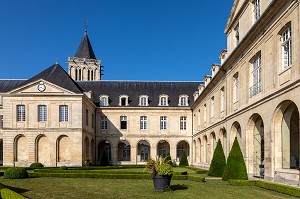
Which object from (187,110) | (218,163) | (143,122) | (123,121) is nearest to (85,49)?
(123,121)

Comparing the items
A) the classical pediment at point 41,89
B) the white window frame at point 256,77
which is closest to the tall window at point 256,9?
the white window frame at point 256,77

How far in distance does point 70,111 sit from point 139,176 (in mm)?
14965

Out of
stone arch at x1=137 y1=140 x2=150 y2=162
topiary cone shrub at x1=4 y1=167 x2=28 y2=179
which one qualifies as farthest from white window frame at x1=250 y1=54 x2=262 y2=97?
stone arch at x1=137 y1=140 x2=150 y2=162

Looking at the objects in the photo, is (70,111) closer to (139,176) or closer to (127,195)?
(139,176)

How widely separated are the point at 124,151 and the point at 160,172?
108 ft

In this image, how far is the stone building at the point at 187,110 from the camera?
13.7 metres

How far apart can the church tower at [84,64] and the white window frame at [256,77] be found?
148ft

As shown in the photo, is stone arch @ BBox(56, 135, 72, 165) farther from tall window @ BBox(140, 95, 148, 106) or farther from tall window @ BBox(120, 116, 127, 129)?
tall window @ BBox(140, 95, 148, 106)

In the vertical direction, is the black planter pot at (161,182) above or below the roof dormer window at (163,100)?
below

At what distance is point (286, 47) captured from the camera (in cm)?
1323

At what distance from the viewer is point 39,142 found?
3231 centimetres

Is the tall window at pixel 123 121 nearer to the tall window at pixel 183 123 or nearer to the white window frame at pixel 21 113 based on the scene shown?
the tall window at pixel 183 123

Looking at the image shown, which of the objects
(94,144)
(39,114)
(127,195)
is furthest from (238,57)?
(94,144)

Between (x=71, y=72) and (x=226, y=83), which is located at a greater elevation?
(x=71, y=72)
